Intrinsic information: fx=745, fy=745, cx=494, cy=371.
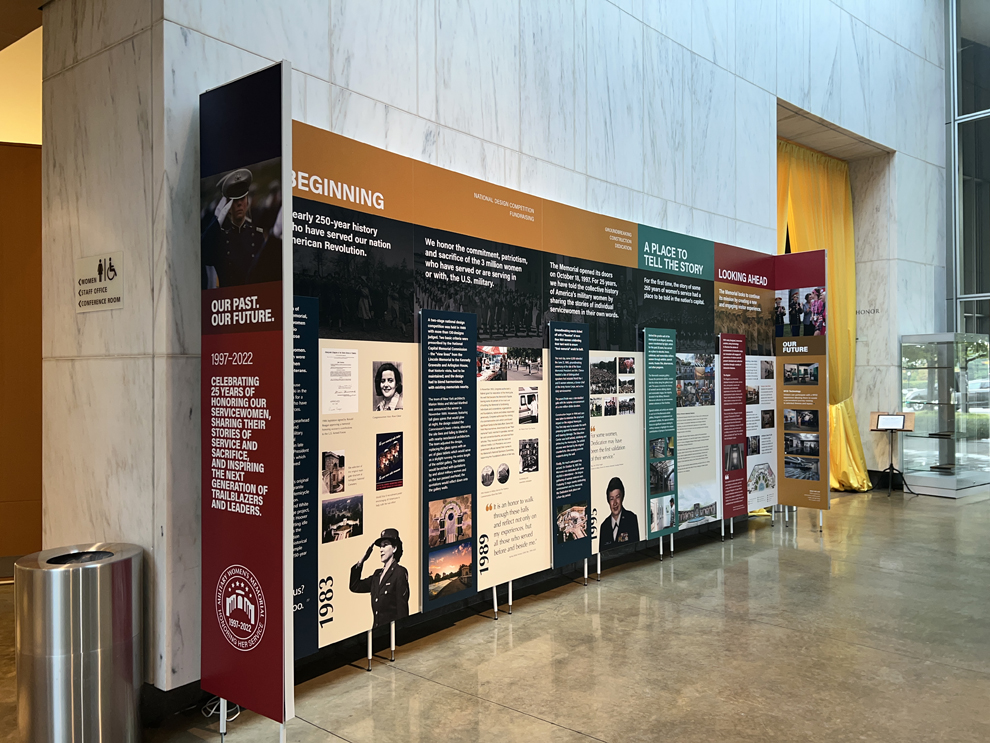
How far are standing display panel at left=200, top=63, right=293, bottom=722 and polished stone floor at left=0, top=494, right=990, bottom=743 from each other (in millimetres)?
528

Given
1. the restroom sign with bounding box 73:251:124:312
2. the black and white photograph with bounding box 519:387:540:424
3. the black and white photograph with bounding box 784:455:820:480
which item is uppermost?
the restroom sign with bounding box 73:251:124:312

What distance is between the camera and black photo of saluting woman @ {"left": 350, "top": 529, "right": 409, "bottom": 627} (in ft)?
13.1

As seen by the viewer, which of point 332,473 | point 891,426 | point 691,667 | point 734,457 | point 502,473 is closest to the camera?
point 332,473

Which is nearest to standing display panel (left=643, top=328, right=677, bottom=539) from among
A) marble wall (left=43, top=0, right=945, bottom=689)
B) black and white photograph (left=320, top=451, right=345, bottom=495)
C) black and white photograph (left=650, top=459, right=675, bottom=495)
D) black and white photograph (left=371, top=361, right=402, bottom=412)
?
black and white photograph (left=650, top=459, right=675, bottom=495)

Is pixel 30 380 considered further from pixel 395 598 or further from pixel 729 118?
pixel 729 118

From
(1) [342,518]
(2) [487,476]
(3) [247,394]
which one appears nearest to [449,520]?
(2) [487,476]

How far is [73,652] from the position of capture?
2959 millimetres

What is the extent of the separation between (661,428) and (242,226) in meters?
4.19

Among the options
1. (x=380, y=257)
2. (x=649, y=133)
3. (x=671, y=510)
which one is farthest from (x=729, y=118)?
(x=380, y=257)

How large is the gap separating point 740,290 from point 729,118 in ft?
6.21

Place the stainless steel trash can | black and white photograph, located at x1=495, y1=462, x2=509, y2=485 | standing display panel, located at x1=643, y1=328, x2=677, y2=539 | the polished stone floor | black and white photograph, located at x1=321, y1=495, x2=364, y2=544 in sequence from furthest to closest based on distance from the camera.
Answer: standing display panel, located at x1=643, y1=328, x2=677, y2=539 < black and white photograph, located at x1=495, y1=462, x2=509, y2=485 < black and white photograph, located at x1=321, y1=495, x2=364, y2=544 < the polished stone floor < the stainless steel trash can

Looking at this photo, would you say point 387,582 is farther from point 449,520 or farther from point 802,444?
point 802,444

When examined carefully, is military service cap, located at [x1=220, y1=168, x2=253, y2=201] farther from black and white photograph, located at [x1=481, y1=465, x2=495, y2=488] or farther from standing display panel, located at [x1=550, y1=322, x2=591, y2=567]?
standing display panel, located at [x1=550, y1=322, x2=591, y2=567]

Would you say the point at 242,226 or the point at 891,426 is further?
the point at 891,426
